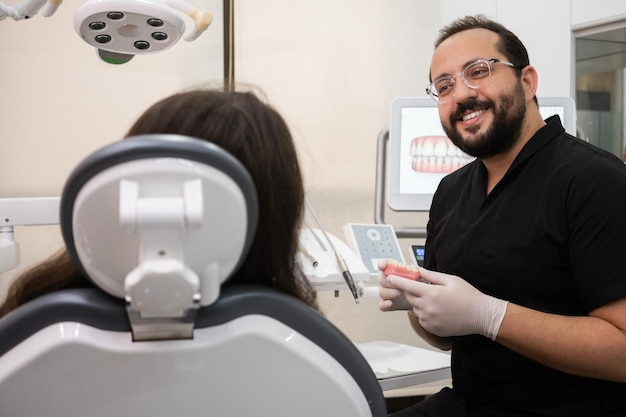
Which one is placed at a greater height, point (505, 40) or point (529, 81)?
point (505, 40)

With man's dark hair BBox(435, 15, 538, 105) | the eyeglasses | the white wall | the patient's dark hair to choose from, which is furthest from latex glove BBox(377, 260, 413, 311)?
the white wall

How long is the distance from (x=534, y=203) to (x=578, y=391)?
41 cm

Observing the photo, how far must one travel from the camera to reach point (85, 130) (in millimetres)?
3092

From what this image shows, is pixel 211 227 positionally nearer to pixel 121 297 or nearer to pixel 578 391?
pixel 121 297

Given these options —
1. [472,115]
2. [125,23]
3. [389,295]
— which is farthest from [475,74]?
[125,23]

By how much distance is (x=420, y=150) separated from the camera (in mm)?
2637

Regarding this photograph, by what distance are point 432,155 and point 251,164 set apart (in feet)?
6.34

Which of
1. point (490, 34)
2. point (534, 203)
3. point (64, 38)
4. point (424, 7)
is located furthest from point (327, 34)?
point (534, 203)

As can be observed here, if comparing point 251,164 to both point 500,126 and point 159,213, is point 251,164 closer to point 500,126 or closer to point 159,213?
point 159,213

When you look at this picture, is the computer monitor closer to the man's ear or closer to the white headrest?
the man's ear

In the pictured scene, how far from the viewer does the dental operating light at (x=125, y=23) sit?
56.7 inches

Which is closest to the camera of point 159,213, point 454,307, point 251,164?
point 159,213

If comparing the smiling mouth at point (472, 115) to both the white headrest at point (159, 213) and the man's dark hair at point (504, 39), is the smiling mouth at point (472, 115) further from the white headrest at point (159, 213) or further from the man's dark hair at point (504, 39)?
the white headrest at point (159, 213)

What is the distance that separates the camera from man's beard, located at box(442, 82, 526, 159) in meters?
1.57
